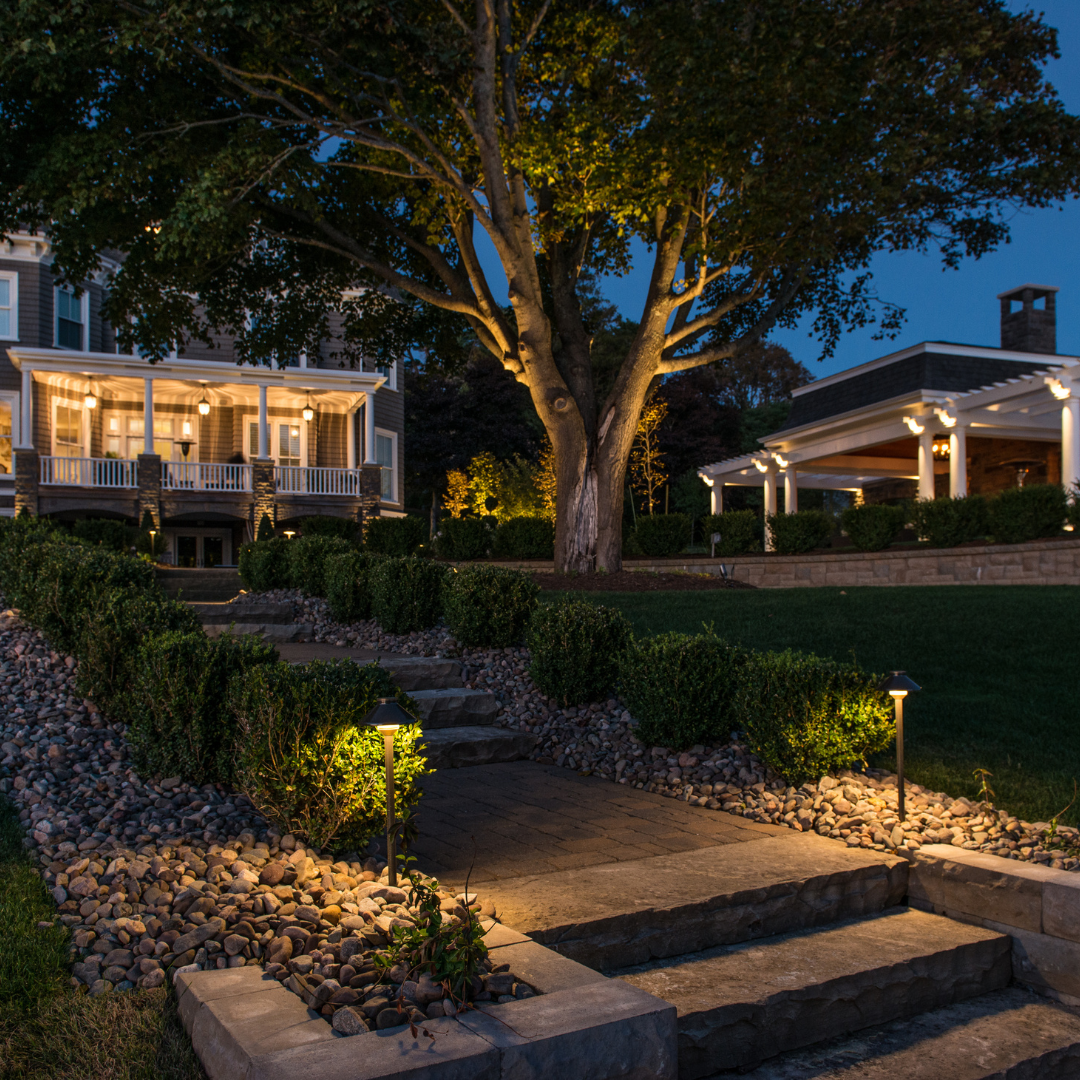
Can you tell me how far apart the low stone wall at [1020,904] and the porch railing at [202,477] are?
1967 centimetres

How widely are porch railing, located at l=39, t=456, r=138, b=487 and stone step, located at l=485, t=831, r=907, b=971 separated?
19.7 meters

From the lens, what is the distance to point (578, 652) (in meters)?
6.03

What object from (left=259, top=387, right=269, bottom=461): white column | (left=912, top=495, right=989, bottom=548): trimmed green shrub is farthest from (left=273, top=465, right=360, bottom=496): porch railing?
(left=912, top=495, right=989, bottom=548): trimmed green shrub

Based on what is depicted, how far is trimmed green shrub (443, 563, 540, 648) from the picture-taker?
7.11 metres

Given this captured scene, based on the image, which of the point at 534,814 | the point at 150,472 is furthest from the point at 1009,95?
the point at 150,472

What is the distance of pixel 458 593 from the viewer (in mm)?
7246

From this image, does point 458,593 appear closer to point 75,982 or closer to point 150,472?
point 75,982

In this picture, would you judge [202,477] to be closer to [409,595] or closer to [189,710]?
[409,595]

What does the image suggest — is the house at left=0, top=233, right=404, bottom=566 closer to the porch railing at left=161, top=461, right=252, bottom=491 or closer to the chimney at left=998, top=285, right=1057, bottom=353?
the porch railing at left=161, top=461, right=252, bottom=491

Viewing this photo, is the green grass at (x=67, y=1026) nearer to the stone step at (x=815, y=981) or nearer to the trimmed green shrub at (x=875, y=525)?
the stone step at (x=815, y=981)

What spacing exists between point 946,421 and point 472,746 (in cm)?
1482

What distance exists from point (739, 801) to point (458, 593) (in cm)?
331

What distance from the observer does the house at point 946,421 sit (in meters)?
16.3

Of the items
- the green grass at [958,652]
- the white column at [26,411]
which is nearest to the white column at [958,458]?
the green grass at [958,652]
